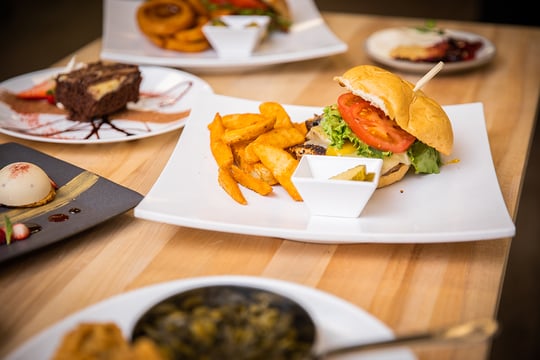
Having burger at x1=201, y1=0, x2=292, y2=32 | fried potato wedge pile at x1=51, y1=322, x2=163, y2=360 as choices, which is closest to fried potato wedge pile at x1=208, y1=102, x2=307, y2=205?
fried potato wedge pile at x1=51, y1=322, x2=163, y2=360

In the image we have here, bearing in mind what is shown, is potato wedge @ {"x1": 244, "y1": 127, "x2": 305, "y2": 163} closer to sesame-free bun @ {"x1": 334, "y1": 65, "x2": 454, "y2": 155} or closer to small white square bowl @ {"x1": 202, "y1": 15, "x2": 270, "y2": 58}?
sesame-free bun @ {"x1": 334, "y1": 65, "x2": 454, "y2": 155}

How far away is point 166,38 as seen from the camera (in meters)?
2.98

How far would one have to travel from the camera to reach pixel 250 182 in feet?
5.67

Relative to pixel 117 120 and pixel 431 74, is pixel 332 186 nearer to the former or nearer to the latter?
pixel 431 74

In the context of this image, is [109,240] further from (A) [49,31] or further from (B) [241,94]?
(A) [49,31]

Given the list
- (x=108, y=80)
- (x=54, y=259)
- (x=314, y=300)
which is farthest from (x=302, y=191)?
(x=108, y=80)

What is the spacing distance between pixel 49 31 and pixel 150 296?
6089 mm

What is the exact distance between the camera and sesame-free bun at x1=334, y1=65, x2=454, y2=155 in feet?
5.72

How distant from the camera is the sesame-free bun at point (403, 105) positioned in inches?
68.6

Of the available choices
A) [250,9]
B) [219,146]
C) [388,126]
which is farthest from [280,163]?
[250,9]

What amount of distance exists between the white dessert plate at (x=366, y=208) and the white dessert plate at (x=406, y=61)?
82 cm

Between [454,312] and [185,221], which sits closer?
[454,312]

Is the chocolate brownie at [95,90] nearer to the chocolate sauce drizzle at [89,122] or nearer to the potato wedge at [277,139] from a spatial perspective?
the chocolate sauce drizzle at [89,122]

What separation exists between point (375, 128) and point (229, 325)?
868mm
